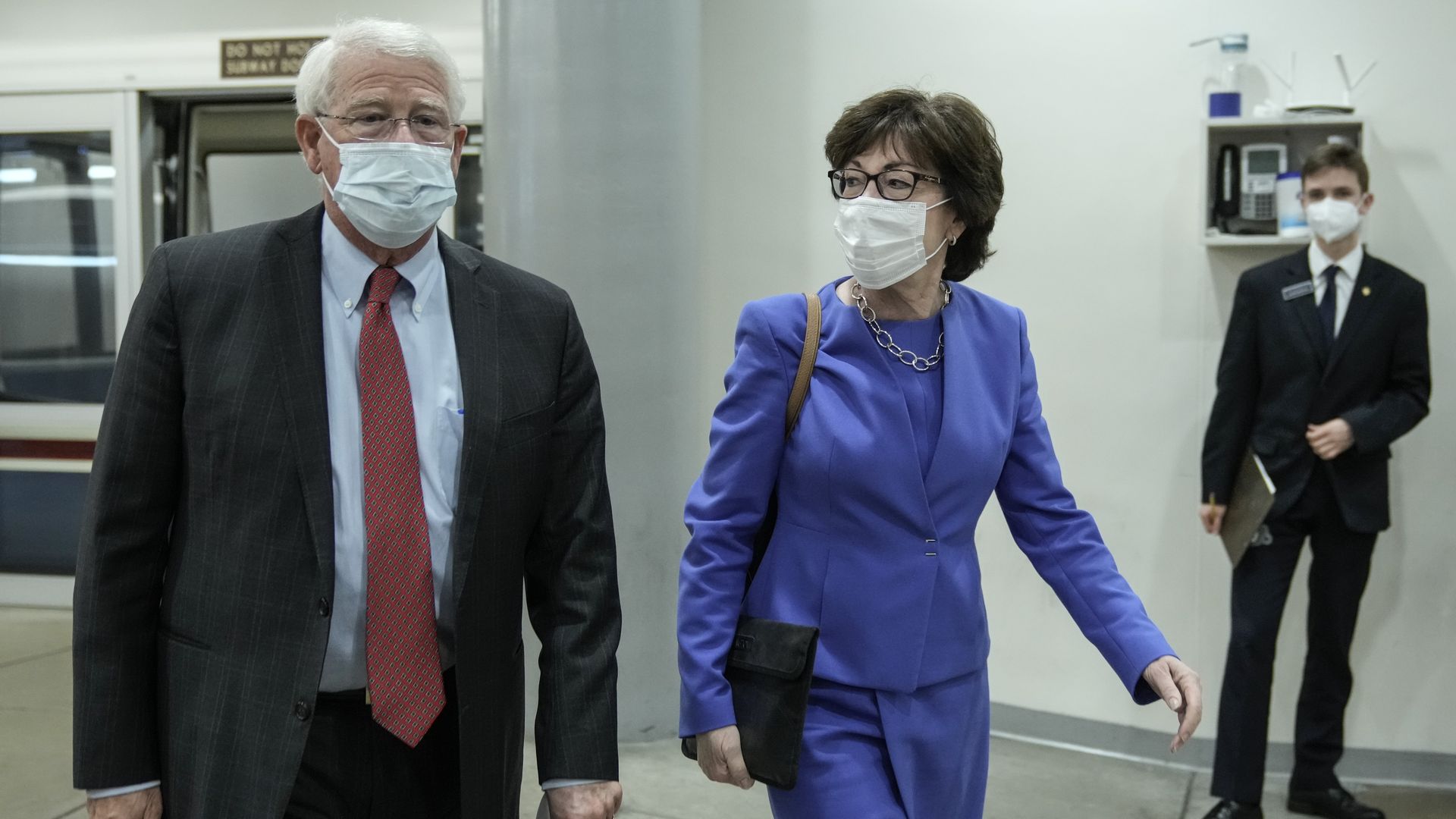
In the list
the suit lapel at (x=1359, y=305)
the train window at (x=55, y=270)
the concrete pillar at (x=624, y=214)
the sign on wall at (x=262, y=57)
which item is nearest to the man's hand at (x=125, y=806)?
the concrete pillar at (x=624, y=214)

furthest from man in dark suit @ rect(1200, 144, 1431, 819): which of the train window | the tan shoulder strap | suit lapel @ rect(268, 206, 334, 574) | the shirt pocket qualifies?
the train window

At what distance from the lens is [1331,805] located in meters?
4.33

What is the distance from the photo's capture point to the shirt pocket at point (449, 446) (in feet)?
6.45

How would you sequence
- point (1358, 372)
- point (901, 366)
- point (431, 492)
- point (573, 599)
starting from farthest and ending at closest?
point (1358, 372) < point (901, 366) < point (573, 599) < point (431, 492)

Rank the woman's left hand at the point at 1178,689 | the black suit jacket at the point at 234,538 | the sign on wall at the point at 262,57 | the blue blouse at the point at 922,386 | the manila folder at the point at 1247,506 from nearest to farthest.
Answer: the black suit jacket at the point at 234,538 < the woman's left hand at the point at 1178,689 < the blue blouse at the point at 922,386 < the manila folder at the point at 1247,506 < the sign on wall at the point at 262,57

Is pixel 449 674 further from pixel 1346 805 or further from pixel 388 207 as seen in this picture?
pixel 1346 805

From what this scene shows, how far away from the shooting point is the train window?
691cm

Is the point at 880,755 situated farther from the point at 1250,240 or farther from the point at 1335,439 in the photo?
the point at 1250,240

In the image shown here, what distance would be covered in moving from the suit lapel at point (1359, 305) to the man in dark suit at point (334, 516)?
9.85ft

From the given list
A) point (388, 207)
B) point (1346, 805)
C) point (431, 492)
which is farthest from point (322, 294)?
point (1346, 805)

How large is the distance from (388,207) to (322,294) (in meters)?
0.16

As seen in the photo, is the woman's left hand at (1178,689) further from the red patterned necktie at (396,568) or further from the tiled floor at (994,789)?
the tiled floor at (994,789)

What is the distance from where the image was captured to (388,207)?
197 cm

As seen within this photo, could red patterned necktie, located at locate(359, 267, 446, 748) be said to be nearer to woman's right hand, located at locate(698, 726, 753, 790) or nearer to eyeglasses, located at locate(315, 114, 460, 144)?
eyeglasses, located at locate(315, 114, 460, 144)
